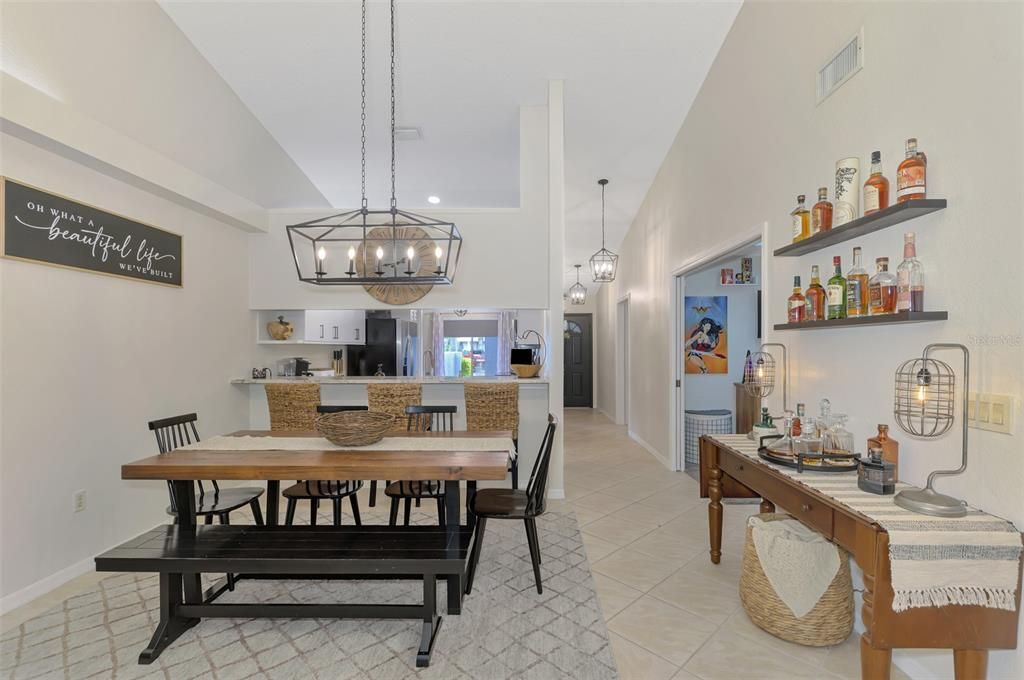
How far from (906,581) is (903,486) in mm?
622

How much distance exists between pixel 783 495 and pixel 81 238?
408 cm

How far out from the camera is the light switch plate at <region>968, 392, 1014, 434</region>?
161 centimetres

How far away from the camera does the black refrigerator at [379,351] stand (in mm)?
5867

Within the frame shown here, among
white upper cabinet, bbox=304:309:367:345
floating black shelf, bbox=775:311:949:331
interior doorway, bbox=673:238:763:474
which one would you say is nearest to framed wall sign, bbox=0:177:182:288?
white upper cabinet, bbox=304:309:367:345

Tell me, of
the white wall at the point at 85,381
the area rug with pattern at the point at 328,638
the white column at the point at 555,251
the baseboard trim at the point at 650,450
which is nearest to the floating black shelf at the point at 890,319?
the area rug with pattern at the point at 328,638

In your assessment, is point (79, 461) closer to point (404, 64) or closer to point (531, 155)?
point (404, 64)

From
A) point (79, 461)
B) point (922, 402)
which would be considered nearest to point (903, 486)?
point (922, 402)

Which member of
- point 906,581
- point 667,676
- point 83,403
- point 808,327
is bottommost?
point 667,676

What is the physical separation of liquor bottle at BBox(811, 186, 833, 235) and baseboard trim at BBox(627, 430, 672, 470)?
3375 millimetres

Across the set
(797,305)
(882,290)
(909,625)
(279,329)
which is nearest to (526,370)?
(797,305)

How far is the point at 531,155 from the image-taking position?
14.9 feet

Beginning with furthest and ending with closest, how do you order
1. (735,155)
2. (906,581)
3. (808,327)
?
(735,155) → (808,327) → (906,581)

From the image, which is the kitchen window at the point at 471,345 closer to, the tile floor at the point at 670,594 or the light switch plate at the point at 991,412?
the tile floor at the point at 670,594

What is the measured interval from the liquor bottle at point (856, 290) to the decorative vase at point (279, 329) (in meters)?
4.57
